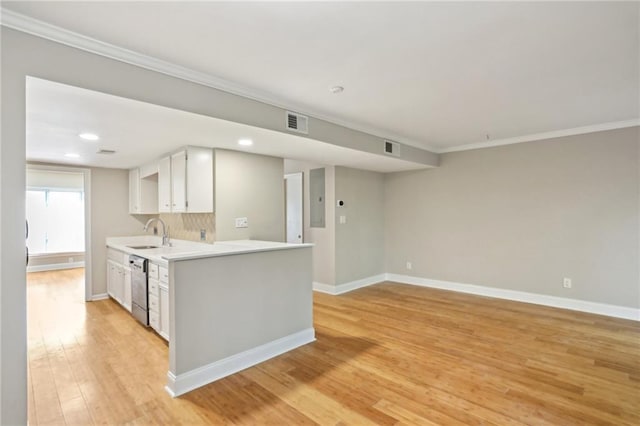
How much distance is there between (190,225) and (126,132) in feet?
5.82

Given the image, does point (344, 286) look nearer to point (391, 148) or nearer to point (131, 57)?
point (391, 148)

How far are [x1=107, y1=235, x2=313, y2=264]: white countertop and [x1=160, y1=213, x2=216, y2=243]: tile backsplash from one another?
0.09 meters

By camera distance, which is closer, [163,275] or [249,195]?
[163,275]

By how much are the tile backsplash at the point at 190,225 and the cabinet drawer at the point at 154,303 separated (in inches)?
35.5

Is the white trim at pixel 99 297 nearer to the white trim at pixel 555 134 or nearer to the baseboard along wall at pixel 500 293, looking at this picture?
the baseboard along wall at pixel 500 293

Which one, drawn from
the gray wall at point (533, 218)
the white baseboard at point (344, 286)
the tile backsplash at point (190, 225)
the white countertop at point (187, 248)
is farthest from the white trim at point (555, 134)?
the tile backsplash at point (190, 225)

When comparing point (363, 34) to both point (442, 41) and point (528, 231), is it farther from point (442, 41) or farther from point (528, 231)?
point (528, 231)

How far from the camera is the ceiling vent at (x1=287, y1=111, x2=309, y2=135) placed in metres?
3.19

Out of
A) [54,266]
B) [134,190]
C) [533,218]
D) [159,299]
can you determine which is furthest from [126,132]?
[54,266]

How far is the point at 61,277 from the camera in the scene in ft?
23.7

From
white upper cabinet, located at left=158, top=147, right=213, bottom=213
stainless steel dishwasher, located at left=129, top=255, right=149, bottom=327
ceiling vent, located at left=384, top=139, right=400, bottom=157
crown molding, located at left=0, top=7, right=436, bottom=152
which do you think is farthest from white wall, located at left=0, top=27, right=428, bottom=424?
ceiling vent, located at left=384, top=139, right=400, bottom=157

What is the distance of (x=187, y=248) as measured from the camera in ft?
14.3

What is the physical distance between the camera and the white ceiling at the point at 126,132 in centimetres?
223

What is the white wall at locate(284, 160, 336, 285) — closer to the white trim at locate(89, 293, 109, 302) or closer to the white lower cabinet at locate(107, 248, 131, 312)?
the white lower cabinet at locate(107, 248, 131, 312)
